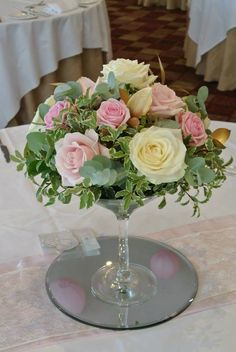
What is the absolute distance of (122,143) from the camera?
73cm

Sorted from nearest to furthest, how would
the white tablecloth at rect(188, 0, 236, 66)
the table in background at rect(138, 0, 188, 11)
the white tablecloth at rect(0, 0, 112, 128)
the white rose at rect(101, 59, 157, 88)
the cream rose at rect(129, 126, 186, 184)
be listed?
1. the cream rose at rect(129, 126, 186, 184)
2. the white rose at rect(101, 59, 157, 88)
3. the white tablecloth at rect(0, 0, 112, 128)
4. the white tablecloth at rect(188, 0, 236, 66)
5. the table in background at rect(138, 0, 188, 11)

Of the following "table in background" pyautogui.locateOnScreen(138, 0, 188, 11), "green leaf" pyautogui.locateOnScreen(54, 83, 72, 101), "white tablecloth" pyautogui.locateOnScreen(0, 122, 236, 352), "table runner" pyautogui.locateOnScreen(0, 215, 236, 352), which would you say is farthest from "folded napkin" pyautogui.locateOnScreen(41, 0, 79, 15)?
"table in background" pyautogui.locateOnScreen(138, 0, 188, 11)

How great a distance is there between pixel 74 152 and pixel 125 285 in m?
0.30

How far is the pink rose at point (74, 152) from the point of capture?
73 cm

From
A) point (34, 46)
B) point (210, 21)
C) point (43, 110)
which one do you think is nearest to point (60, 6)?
point (34, 46)

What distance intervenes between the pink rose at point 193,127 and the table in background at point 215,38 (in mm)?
3030

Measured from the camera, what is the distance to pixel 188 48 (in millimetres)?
4496

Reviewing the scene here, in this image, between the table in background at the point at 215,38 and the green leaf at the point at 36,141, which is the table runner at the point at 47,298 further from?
the table in background at the point at 215,38

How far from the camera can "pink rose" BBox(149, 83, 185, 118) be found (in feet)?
2.55

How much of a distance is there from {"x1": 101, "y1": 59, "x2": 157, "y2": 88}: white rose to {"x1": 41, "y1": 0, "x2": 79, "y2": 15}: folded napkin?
206 centimetres

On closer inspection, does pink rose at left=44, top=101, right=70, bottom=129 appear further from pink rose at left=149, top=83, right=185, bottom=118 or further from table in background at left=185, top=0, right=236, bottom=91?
table in background at left=185, top=0, right=236, bottom=91

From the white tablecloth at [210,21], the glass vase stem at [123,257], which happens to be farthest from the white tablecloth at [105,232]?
the white tablecloth at [210,21]

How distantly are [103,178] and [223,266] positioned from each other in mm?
386

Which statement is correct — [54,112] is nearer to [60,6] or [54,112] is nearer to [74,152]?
[74,152]
